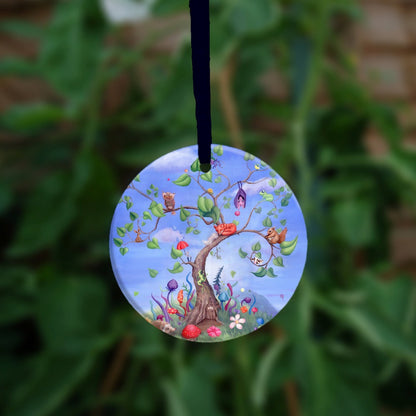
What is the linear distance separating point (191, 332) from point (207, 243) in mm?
32

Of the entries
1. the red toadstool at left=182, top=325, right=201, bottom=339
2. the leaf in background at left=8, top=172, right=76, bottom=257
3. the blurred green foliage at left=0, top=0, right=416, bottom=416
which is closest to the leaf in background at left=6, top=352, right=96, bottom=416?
the blurred green foliage at left=0, top=0, right=416, bottom=416

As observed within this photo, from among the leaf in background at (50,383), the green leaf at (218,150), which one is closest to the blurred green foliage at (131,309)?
the leaf in background at (50,383)

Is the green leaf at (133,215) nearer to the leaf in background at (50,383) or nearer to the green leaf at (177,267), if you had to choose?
the green leaf at (177,267)

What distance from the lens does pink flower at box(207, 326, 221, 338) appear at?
0.64ft

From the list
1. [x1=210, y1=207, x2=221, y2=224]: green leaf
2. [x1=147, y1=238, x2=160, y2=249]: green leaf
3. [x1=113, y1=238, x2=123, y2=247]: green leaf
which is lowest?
[x1=147, y1=238, x2=160, y2=249]: green leaf

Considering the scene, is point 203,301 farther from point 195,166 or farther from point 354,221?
point 354,221

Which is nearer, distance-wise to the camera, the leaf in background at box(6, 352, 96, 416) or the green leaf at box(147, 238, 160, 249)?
the green leaf at box(147, 238, 160, 249)

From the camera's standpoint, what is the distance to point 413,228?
1078 mm

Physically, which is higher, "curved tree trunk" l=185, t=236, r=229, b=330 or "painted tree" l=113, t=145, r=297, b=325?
"painted tree" l=113, t=145, r=297, b=325

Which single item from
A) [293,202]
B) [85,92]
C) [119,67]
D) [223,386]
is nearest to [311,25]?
[119,67]

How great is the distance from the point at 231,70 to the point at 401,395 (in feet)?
1.84

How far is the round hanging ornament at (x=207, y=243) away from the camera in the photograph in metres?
0.20

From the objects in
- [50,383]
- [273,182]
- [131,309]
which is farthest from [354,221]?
[273,182]

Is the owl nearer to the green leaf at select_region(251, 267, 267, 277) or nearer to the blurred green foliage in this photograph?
the green leaf at select_region(251, 267, 267, 277)
